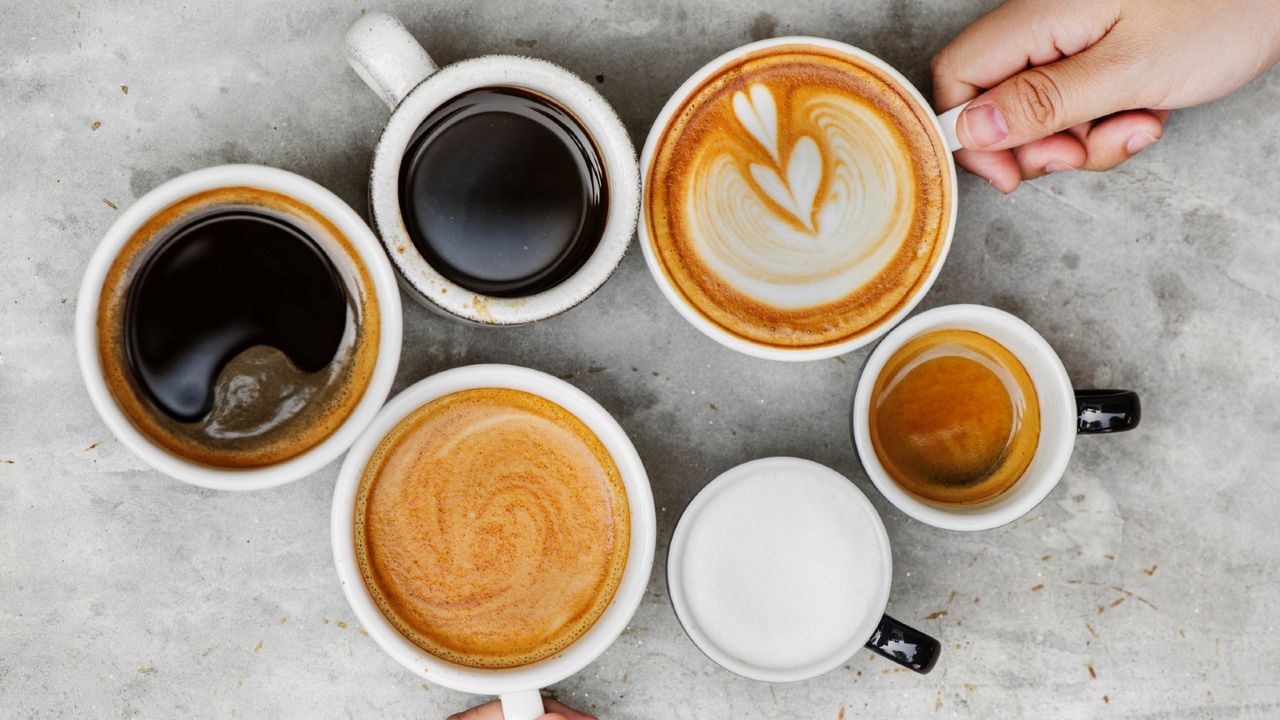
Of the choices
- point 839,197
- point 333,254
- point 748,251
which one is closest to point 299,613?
point 333,254

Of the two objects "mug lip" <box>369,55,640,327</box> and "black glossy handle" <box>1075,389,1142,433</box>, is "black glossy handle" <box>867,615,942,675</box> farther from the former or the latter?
"mug lip" <box>369,55,640,327</box>

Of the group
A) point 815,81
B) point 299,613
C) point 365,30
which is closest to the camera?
point 365,30

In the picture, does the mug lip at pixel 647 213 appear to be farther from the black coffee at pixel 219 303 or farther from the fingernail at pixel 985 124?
the black coffee at pixel 219 303

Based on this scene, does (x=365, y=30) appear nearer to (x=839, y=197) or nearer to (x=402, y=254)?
(x=402, y=254)

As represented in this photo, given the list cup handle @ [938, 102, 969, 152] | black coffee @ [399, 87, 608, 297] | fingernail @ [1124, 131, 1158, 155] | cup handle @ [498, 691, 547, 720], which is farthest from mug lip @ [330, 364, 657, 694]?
fingernail @ [1124, 131, 1158, 155]

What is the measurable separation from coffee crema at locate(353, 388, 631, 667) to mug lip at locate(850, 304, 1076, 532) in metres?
0.36

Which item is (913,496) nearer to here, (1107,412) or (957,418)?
(957,418)

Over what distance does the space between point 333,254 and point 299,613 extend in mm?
582

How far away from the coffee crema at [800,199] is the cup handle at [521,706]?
580 millimetres

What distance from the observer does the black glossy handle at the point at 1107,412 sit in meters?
1.22

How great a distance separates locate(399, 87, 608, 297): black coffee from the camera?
1161 mm

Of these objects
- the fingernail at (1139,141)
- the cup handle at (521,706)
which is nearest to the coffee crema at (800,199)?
the fingernail at (1139,141)

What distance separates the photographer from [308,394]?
1130 mm

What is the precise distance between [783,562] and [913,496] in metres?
0.21
